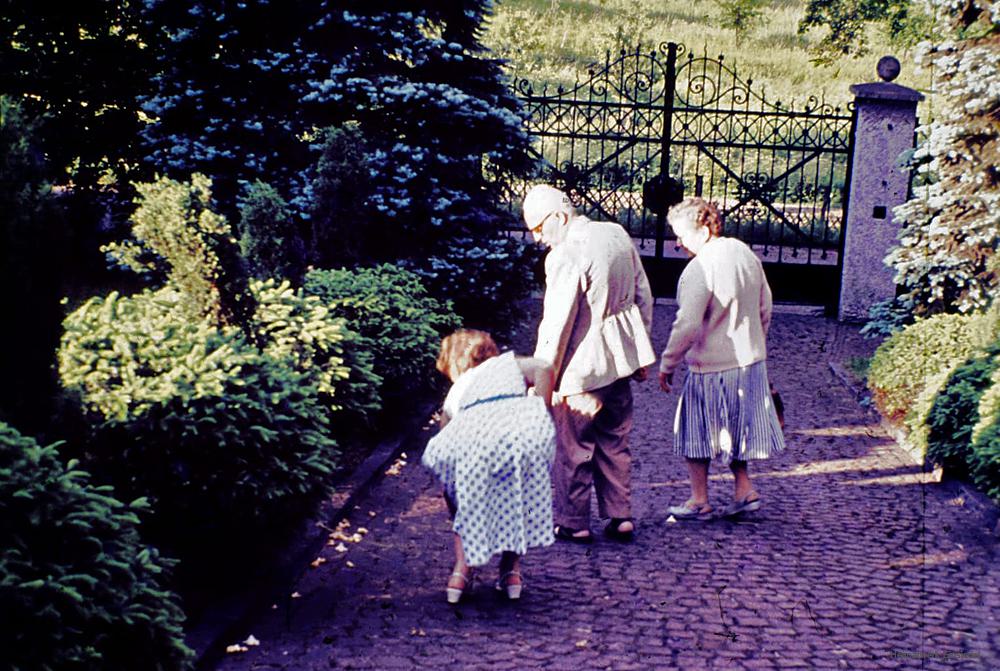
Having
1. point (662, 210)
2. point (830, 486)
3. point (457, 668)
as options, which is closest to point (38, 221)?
point (457, 668)

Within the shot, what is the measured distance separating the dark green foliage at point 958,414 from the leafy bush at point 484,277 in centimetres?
479

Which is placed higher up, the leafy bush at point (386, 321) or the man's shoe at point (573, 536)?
the leafy bush at point (386, 321)

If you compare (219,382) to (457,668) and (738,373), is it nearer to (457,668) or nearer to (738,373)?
(457,668)

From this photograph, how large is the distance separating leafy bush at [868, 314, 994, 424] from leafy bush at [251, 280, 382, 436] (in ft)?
13.3

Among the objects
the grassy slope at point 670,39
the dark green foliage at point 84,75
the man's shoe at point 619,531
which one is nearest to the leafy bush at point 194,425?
the man's shoe at point 619,531

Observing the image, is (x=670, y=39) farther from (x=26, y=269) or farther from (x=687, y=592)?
(x=26, y=269)

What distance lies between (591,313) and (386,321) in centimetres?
301

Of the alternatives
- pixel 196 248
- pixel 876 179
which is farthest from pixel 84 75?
pixel 876 179

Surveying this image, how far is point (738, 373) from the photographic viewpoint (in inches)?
248

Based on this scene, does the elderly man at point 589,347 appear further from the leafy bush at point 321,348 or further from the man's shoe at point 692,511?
the leafy bush at point 321,348

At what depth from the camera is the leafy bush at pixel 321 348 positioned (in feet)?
20.3

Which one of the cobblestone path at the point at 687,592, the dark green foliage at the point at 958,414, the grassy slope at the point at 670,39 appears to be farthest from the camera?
the grassy slope at the point at 670,39

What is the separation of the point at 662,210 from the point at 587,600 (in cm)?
1029

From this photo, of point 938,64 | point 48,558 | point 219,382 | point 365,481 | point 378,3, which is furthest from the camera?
point 378,3
